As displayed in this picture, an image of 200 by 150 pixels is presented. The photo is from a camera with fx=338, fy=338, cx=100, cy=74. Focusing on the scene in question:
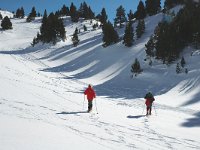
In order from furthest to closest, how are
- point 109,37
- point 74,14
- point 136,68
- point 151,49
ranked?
point 74,14 → point 109,37 → point 151,49 → point 136,68

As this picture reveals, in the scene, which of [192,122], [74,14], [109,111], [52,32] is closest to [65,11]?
[74,14]

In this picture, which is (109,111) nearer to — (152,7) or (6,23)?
(152,7)

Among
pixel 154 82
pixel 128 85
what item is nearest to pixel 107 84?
pixel 128 85

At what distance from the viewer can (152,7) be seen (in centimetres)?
8931

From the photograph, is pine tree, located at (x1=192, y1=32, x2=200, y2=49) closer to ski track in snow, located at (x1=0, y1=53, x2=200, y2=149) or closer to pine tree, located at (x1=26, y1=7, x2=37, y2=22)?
ski track in snow, located at (x1=0, y1=53, x2=200, y2=149)

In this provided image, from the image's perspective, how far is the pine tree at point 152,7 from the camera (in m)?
89.2

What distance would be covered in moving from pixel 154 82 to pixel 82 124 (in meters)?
23.1

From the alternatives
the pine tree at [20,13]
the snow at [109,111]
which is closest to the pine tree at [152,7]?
the snow at [109,111]

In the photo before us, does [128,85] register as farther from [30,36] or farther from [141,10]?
[30,36]

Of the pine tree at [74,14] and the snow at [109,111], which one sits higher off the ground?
the pine tree at [74,14]

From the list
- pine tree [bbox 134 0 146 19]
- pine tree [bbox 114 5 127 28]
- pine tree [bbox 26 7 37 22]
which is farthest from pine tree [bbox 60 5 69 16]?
pine tree [bbox 134 0 146 19]

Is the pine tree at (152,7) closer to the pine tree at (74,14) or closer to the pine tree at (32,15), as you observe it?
the pine tree at (74,14)

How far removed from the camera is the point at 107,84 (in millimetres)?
39594

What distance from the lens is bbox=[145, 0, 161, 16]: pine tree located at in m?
89.2
